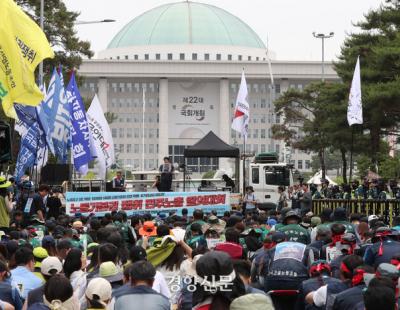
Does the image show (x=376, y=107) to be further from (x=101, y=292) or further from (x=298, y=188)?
(x=101, y=292)

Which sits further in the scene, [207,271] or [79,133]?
[79,133]

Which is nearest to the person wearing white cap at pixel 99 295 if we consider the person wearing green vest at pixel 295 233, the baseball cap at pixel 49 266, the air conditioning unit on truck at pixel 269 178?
the baseball cap at pixel 49 266

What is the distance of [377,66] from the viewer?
3659 cm

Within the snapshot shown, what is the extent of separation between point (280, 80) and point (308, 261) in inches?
4478

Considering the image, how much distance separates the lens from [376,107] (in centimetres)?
3591

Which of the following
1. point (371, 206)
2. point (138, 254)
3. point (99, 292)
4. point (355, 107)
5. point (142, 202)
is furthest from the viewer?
point (355, 107)

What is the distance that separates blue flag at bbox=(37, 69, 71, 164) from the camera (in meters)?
21.5

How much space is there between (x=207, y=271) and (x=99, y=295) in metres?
1.26

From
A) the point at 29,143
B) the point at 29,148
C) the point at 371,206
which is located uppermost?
the point at 29,143

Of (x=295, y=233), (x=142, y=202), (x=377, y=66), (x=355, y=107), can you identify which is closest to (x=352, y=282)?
(x=295, y=233)

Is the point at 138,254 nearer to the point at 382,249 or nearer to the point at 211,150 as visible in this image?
the point at 382,249

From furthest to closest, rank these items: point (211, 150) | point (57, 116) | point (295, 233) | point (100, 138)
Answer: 1. point (211, 150)
2. point (100, 138)
3. point (57, 116)
4. point (295, 233)

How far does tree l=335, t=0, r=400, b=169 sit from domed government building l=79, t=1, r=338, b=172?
216ft

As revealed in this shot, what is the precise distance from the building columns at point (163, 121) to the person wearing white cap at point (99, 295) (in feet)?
377
